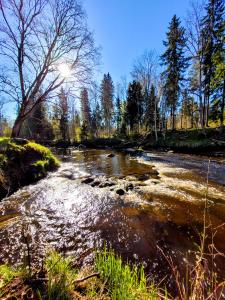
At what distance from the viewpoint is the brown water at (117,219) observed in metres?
3.76

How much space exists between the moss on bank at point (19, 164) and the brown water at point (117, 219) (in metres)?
0.74

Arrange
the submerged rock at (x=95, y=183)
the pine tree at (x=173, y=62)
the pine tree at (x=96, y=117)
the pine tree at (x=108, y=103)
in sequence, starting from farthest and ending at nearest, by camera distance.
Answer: the pine tree at (x=96, y=117), the pine tree at (x=108, y=103), the pine tree at (x=173, y=62), the submerged rock at (x=95, y=183)

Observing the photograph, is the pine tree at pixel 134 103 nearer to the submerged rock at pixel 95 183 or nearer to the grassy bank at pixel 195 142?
the grassy bank at pixel 195 142

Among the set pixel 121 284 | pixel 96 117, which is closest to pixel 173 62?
pixel 96 117

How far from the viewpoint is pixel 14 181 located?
329 inches

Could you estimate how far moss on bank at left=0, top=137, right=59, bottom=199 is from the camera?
8.01 meters

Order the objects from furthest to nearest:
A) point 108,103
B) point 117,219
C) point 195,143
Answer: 1. point 108,103
2. point 195,143
3. point 117,219

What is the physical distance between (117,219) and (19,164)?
6.28 meters

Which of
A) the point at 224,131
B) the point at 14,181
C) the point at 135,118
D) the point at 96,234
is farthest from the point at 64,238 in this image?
the point at 135,118

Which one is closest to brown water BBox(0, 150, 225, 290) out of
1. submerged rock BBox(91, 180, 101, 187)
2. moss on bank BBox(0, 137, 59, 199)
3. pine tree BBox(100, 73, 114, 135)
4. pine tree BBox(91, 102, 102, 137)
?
submerged rock BBox(91, 180, 101, 187)

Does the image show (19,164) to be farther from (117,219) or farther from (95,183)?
(117,219)

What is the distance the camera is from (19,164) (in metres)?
9.32

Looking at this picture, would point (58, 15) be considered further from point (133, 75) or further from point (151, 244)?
point (133, 75)

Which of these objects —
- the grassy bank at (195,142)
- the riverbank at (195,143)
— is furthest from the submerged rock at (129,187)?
the grassy bank at (195,142)
